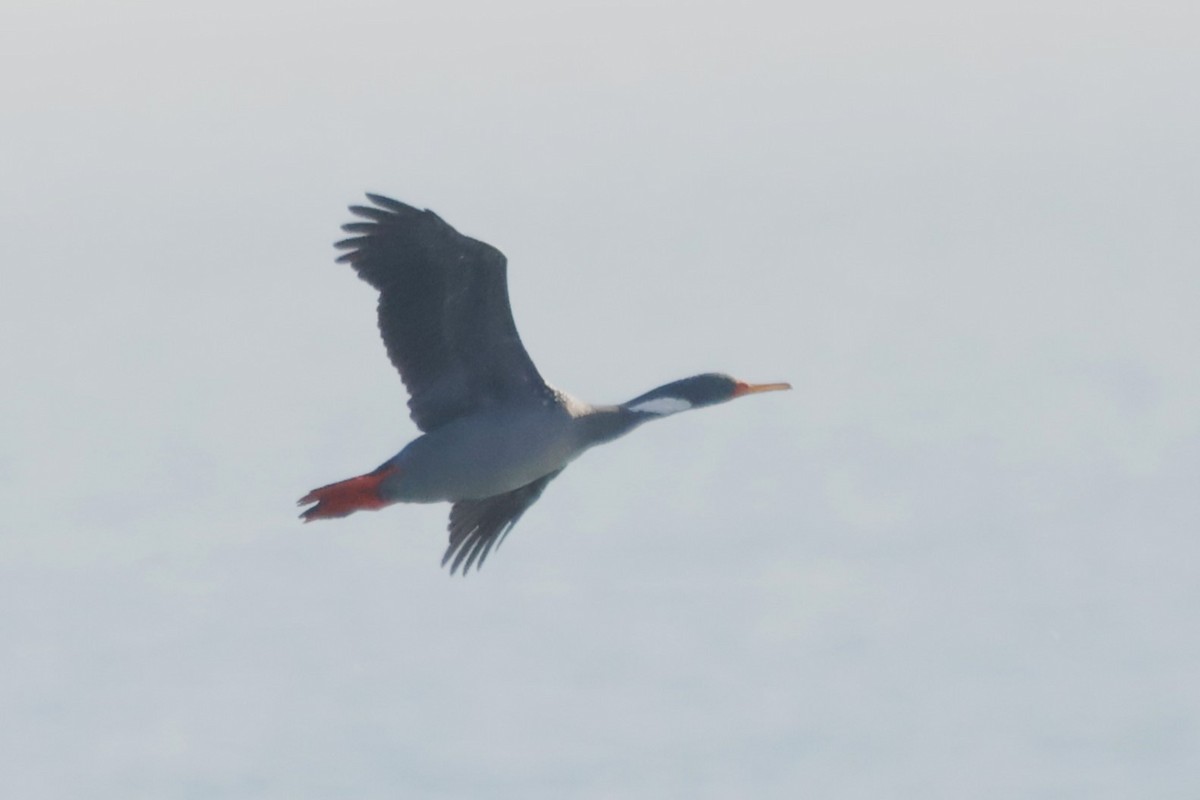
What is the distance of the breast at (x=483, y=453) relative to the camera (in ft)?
77.0

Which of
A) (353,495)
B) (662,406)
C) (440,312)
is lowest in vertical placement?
(353,495)

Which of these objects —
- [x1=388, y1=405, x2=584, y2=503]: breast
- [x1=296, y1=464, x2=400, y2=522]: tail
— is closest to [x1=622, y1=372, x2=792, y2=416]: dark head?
[x1=388, y1=405, x2=584, y2=503]: breast

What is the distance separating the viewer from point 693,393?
976 inches

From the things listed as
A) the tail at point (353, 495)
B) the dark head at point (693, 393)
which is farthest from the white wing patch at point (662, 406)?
the tail at point (353, 495)

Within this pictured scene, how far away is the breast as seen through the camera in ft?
77.0

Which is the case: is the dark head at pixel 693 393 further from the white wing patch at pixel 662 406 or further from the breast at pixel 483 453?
the breast at pixel 483 453

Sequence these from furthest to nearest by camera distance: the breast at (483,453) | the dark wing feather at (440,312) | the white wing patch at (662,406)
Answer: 1. the white wing patch at (662,406)
2. the breast at (483,453)
3. the dark wing feather at (440,312)

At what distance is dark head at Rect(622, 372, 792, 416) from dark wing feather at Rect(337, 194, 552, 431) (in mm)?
1039

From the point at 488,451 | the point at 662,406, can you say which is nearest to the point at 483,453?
the point at 488,451

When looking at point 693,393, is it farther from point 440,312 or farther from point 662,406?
point 440,312

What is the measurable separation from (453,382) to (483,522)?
2.08m

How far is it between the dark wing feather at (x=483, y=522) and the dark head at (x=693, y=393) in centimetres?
150

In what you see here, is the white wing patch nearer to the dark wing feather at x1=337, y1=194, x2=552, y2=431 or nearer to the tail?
the dark wing feather at x1=337, y1=194, x2=552, y2=431

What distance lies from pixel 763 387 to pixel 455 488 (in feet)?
11.1
